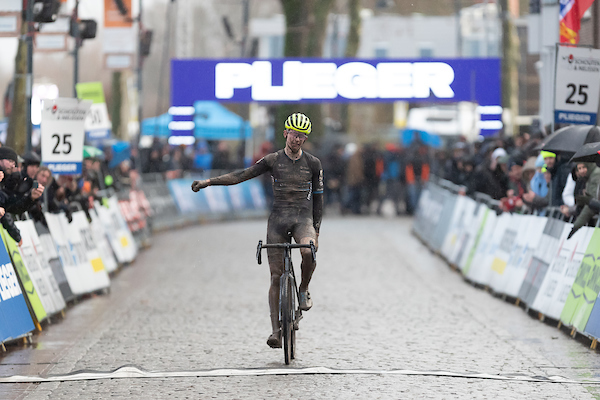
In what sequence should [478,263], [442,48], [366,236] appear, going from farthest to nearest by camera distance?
[442,48] < [366,236] < [478,263]

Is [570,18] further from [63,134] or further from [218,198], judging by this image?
[218,198]

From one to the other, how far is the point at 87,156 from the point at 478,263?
661cm

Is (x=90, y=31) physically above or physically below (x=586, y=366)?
above

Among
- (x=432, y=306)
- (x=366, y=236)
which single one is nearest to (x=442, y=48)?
(x=366, y=236)

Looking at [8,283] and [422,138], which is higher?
[8,283]

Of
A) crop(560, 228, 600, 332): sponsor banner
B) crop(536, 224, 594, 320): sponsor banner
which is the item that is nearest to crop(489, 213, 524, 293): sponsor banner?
crop(536, 224, 594, 320): sponsor banner

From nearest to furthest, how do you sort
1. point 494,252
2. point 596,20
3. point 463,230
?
point 494,252 < point 596,20 < point 463,230

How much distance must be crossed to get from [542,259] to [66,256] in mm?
5601

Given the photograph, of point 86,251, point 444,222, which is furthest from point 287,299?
point 444,222

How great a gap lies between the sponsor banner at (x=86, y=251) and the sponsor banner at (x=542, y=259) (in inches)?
215

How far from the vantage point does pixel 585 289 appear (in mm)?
Result: 10938

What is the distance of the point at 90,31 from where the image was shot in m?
19.7

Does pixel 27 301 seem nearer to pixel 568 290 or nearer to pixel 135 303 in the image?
pixel 135 303

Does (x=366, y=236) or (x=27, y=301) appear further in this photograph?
(x=366, y=236)
